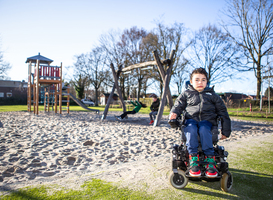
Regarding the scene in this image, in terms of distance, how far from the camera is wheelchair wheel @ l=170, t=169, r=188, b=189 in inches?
94.0

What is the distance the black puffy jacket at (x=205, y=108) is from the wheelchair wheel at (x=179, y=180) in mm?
772

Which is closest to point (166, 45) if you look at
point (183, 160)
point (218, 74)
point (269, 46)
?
point (218, 74)

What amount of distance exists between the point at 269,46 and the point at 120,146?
69.1ft

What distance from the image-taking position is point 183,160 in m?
2.57

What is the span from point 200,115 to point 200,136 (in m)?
0.33

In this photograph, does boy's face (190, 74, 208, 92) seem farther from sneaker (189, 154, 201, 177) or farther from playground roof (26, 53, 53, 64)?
playground roof (26, 53, 53, 64)

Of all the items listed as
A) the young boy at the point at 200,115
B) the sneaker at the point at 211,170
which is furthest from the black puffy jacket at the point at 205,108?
the sneaker at the point at 211,170

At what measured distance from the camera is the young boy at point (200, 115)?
237 cm

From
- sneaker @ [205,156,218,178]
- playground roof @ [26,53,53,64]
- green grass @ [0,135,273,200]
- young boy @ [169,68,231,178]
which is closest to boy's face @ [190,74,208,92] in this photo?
young boy @ [169,68,231,178]

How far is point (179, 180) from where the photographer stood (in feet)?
8.02

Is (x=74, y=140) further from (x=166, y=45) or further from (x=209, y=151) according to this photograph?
(x=166, y=45)

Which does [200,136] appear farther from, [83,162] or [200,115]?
[83,162]

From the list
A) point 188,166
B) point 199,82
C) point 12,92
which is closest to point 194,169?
point 188,166

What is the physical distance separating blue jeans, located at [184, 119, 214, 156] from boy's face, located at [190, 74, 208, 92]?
1.87 ft
